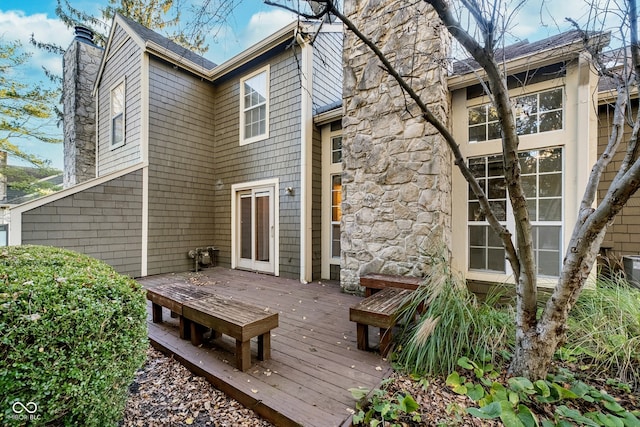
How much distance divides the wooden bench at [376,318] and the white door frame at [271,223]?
11.5ft

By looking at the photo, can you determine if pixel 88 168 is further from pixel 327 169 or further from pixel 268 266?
pixel 327 169

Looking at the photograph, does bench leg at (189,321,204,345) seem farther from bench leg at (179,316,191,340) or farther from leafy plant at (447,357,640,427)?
leafy plant at (447,357,640,427)

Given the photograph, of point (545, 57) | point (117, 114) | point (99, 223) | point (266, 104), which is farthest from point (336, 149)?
point (117, 114)

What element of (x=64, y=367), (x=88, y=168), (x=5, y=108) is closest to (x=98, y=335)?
(x=64, y=367)

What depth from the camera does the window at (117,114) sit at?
6.85 meters

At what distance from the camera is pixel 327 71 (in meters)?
6.51

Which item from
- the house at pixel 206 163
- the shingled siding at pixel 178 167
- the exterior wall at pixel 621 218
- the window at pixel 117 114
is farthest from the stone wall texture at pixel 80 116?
the exterior wall at pixel 621 218

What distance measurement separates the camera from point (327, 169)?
5.96 meters

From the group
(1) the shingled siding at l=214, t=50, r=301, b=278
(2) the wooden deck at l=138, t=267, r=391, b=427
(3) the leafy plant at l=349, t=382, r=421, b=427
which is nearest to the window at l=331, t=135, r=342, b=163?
(1) the shingled siding at l=214, t=50, r=301, b=278

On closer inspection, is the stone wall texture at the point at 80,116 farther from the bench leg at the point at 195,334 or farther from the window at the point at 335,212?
the bench leg at the point at 195,334

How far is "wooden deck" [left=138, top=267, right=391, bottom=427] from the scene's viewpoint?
1852mm

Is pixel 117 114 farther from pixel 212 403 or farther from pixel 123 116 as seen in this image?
pixel 212 403

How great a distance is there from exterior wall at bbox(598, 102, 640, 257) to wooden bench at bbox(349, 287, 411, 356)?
12.8 feet

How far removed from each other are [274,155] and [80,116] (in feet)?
23.2
